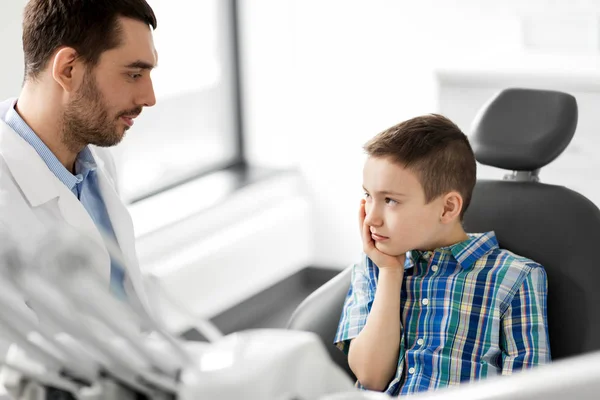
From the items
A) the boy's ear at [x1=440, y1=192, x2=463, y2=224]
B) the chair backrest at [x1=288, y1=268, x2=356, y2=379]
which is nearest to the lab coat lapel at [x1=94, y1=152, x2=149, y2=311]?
the chair backrest at [x1=288, y1=268, x2=356, y2=379]

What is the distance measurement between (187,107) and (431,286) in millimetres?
1785

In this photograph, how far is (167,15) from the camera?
2.96m

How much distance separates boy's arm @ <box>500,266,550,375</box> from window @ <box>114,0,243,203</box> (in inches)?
59.9

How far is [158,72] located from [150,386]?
2.41m

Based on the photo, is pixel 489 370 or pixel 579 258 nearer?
pixel 489 370

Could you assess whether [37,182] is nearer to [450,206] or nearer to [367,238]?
[367,238]

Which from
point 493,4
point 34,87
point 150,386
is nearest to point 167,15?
point 493,4

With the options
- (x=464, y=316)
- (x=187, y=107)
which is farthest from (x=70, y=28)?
(x=187, y=107)

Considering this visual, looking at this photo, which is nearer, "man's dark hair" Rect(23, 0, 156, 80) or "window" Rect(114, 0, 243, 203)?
"man's dark hair" Rect(23, 0, 156, 80)

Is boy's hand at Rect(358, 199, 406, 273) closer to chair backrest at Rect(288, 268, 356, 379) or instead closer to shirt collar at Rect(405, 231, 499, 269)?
shirt collar at Rect(405, 231, 499, 269)

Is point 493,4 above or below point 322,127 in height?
above

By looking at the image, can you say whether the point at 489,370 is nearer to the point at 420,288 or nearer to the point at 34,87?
the point at 420,288

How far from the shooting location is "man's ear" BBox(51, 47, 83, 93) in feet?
4.99

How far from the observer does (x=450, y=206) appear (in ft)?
5.00
